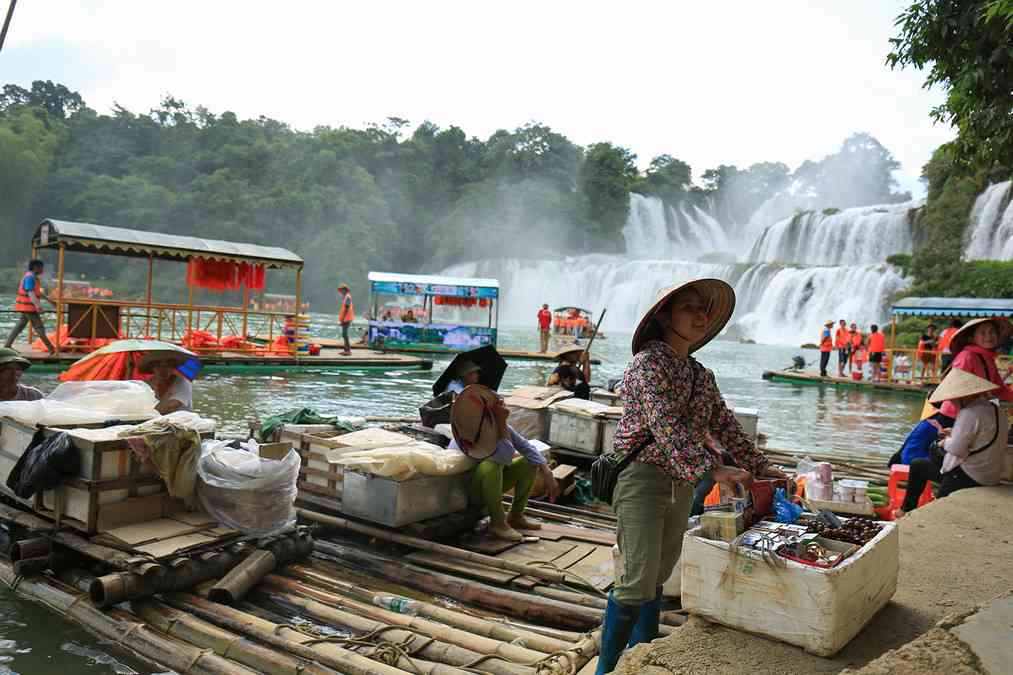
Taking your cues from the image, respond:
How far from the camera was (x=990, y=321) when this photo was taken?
5422 millimetres

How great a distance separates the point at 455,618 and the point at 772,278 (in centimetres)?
3504

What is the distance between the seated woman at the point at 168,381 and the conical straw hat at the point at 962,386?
523 centimetres

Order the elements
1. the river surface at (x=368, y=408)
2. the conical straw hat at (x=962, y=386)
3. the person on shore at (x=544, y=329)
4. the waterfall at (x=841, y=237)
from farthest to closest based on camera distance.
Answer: the waterfall at (x=841, y=237)
the person on shore at (x=544, y=329)
the conical straw hat at (x=962, y=386)
the river surface at (x=368, y=408)

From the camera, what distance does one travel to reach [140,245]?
14984 millimetres

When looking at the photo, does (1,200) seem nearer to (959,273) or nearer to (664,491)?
(959,273)

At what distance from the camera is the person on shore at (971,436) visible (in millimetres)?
4766

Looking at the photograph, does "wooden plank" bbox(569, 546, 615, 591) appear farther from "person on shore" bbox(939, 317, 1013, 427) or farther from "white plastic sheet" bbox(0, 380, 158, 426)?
Result: "white plastic sheet" bbox(0, 380, 158, 426)

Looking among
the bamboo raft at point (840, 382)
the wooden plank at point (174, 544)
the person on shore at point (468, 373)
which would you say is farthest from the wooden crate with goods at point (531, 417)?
the bamboo raft at point (840, 382)

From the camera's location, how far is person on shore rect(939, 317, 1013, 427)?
5.11 m

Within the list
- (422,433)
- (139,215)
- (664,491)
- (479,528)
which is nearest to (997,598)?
(664,491)

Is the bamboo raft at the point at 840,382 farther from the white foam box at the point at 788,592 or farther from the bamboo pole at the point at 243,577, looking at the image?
the bamboo pole at the point at 243,577

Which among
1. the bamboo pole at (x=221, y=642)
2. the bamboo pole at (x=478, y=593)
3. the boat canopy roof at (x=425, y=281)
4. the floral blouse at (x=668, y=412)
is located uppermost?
the boat canopy roof at (x=425, y=281)

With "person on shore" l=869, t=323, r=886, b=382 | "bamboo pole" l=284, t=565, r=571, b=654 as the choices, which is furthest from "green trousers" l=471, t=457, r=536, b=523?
"person on shore" l=869, t=323, r=886, b=382

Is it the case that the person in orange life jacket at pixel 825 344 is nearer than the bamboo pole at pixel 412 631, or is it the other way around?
the bamboo pole at pixel 412 631
